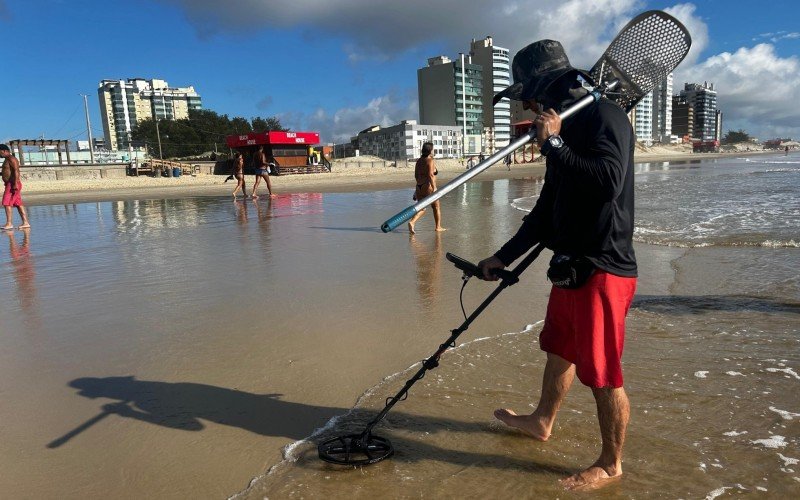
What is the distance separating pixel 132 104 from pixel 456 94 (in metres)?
88.8

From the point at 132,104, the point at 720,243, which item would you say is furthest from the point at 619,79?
the point at 132,104

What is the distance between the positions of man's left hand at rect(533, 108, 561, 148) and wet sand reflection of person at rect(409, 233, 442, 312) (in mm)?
3116

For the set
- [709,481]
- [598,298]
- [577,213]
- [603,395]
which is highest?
[577,213]

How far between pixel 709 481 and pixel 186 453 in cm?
252

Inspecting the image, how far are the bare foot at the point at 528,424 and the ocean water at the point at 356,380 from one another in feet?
0.19

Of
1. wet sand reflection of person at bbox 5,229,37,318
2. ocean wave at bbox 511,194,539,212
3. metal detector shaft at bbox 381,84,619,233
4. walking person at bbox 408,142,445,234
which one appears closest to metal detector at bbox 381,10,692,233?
metal detector shaft at bbox 381,84,619,233

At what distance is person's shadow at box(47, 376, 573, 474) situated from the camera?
8.83 feet

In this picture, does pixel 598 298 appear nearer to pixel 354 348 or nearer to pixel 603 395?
pixel 603 395

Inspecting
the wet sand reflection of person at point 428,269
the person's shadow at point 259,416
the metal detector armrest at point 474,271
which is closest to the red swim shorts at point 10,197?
the wet sand reflection of person at point 428,269

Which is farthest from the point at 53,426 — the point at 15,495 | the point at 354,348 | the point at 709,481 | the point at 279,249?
the point at 279,249

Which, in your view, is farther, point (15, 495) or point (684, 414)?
point (684, 414)

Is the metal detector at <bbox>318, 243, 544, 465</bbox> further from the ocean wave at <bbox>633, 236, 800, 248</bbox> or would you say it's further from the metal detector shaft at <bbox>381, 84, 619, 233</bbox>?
the ocean wave at <bbox>633, 236, 800, 248</bbox>

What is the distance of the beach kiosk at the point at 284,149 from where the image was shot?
4203 cm

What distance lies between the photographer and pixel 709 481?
2.44 metres
